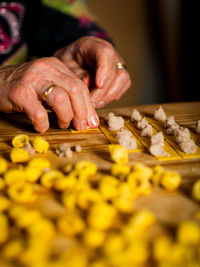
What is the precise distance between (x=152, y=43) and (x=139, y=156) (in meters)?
2.22

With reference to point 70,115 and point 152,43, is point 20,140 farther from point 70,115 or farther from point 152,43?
point 152,43

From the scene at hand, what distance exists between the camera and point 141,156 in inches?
33.6

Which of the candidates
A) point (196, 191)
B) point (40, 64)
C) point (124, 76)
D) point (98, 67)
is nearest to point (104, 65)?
point (98, 67)

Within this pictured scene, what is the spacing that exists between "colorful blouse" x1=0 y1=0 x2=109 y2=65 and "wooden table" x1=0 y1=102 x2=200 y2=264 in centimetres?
49

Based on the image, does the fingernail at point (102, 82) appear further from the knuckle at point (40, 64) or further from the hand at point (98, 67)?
the knuckle at point (40, 64)

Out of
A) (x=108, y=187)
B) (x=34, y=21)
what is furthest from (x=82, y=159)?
(x=34, y=21)

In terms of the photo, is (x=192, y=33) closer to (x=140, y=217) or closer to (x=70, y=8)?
(x=70, y=8)

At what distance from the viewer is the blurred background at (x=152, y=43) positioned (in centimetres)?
262

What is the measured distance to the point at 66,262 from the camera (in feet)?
1.67

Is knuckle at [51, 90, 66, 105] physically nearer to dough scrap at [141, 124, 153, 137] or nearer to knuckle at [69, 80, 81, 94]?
knuckle at [69, 80, 81, 94]

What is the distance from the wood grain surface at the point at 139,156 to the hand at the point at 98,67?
0.07 m

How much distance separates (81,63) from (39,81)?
338 mm

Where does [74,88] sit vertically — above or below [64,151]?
above

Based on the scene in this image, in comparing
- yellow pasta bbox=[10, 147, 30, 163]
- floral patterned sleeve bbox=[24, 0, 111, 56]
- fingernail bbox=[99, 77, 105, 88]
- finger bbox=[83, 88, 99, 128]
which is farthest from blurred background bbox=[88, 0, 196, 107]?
yellow pasta bbox=[10, 147, 30, 163]
